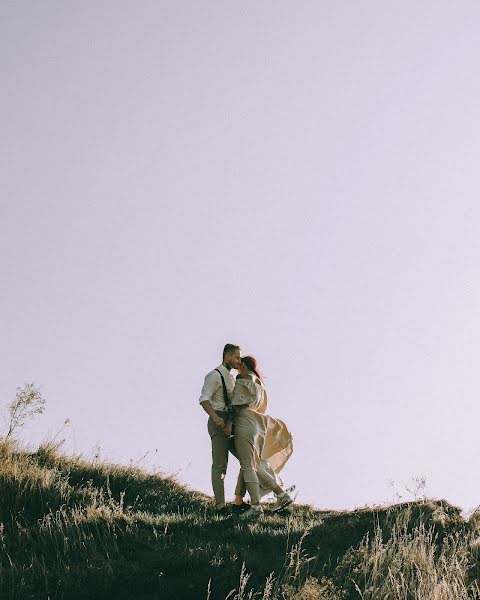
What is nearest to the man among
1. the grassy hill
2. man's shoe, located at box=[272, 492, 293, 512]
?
the grassy hill

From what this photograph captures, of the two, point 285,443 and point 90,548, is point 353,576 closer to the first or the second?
point 90,548

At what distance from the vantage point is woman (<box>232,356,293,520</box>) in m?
9.70

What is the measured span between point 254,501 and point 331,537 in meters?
1.59

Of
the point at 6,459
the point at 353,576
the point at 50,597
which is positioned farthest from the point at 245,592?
the point at 6,459

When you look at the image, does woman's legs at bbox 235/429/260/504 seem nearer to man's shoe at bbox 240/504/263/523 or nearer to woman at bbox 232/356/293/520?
woman at bbox 232/356/293/520

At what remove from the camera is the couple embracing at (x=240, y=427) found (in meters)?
9.73

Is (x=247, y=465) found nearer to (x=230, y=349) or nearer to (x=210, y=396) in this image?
(x=210, y=396)

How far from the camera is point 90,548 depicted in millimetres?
7035

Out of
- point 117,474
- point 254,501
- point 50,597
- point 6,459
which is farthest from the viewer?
point 117,474

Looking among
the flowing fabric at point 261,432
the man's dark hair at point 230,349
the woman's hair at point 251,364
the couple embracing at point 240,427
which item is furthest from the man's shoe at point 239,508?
the man's dark hair at point 230,349

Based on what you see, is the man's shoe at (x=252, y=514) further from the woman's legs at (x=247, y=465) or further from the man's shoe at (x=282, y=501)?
the man's shoe at (x=282, y=501)

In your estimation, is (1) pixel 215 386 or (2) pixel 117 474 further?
(2) pixel 117 474

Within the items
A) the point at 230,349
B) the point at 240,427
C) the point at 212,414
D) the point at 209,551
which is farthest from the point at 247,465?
the point at 209,551

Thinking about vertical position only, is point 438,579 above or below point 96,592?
above
